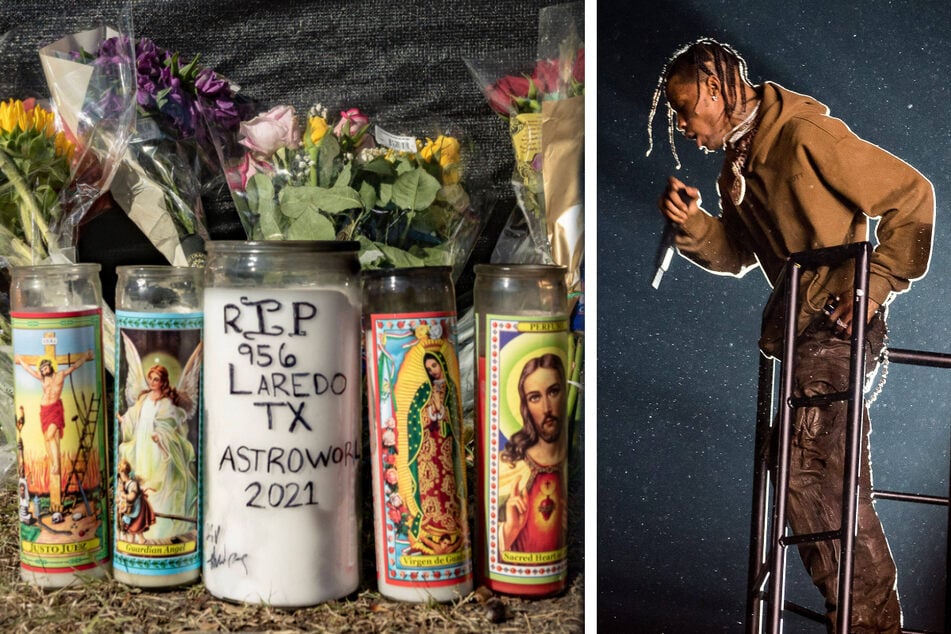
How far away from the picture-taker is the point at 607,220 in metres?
0.83

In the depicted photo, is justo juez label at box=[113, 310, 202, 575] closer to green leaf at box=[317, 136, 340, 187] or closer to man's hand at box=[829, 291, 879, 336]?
green leaf at box=[317, 136, 340, 187]

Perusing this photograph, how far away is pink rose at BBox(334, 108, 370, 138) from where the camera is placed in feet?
3.18

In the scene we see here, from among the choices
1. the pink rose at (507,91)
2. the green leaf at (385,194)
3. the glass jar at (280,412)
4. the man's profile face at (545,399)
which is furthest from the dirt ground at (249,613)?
the pink rose at (507,91)

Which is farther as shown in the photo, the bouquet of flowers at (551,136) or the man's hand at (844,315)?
the bouquet of flowers at (551,136)

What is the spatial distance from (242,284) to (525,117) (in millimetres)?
345

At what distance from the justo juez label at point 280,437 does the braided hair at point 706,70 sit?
0.31 metres

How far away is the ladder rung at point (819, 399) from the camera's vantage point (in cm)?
77

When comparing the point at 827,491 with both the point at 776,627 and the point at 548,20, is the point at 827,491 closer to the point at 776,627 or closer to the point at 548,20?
the point at 776,627

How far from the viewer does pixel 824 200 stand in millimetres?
792

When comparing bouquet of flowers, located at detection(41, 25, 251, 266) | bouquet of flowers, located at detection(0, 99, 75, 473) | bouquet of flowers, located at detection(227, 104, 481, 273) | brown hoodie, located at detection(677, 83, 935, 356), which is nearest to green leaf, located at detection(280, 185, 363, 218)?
bouquet of flowers, located at detection(227, 104, 481, 273)

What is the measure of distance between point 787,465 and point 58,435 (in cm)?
63

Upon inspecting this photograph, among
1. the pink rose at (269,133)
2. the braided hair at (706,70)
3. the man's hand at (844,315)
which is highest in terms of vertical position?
the braided hair at (706,70)

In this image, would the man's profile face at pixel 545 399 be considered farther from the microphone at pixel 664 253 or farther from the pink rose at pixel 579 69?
the pink rose at pixel 579 69

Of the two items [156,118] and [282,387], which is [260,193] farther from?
[282,387]
